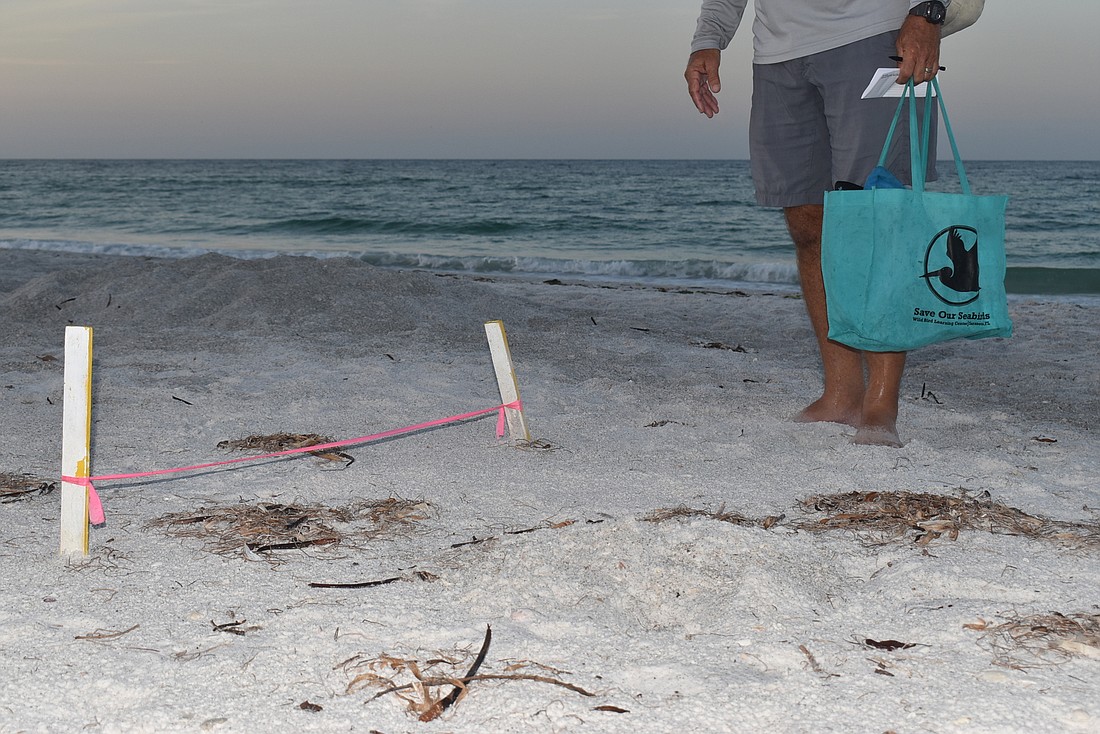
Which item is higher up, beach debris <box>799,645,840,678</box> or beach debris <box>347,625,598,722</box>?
beach debris <box>799,645,840,678</box>

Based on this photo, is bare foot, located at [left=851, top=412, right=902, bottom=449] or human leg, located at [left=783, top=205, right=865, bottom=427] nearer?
bare foot, located at [left=851, top=412, right=902, bottom=449]

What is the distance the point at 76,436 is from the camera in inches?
75.6

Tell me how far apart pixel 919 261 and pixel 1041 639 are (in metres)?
1.16

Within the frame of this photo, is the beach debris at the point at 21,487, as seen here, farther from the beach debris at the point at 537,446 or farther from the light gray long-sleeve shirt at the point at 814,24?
the light gray long-sleeve shirt at the point at 814,24

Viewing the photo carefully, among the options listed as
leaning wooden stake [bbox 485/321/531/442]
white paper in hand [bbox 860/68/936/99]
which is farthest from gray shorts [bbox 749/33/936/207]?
leaning wooden stake [bbox 485/321/531/442]

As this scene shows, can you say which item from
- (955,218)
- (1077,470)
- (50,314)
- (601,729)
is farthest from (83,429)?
(50,314)

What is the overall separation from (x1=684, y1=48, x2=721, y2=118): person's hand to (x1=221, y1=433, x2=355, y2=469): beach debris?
1729mm

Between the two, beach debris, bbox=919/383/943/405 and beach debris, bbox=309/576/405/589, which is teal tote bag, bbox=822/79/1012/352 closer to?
beach debris, bbox=919/383/943/405

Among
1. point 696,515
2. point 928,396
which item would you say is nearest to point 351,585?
point 696,515

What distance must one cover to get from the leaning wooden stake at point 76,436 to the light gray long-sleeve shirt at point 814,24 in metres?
2.19

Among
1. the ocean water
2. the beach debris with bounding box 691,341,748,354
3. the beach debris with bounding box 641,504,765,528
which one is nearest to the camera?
the beach debris with bounding box 641,504,765,528

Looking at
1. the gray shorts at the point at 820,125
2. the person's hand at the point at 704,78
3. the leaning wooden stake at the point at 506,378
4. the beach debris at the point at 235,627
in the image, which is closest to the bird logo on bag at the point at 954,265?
the gray shorts at the point at 820,125

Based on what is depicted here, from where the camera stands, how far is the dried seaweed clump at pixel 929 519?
2023 millimetres

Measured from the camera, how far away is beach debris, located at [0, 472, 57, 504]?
232 cm
